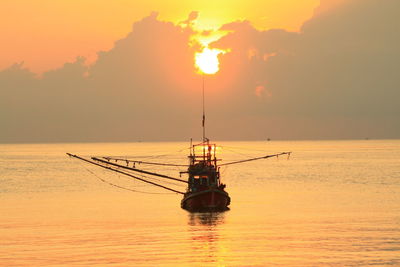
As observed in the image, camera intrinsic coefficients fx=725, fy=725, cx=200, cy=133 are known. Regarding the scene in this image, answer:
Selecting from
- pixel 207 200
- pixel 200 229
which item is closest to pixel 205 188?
pixel 207 200

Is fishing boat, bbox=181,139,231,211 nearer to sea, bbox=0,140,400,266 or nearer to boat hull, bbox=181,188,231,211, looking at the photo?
boat hull, bbox=181,188,231,211

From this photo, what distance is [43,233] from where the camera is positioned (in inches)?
2000

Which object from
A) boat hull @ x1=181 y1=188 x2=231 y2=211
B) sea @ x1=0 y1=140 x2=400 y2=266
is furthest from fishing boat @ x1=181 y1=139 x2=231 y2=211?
sea @ x1=0 y1=140 x2=400 y2=266

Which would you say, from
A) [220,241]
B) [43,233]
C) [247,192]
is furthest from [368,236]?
[247,192]

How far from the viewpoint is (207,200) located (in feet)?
209

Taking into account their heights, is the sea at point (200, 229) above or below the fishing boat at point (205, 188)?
below

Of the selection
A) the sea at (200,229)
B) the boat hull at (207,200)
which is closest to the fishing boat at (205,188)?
the boat hull at (207,200)

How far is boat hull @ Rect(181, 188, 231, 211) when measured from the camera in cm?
6334

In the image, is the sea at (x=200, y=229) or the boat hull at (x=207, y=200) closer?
the sea at (x=200, y=229)

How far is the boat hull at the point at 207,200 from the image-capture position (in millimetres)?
63344

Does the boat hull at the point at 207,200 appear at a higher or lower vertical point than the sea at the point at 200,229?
higher

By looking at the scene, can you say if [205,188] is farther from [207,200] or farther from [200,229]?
[200,229]

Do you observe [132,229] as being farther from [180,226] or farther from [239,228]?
[239,228]

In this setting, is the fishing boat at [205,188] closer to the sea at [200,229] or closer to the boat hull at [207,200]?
the boat hull at [207,200]
